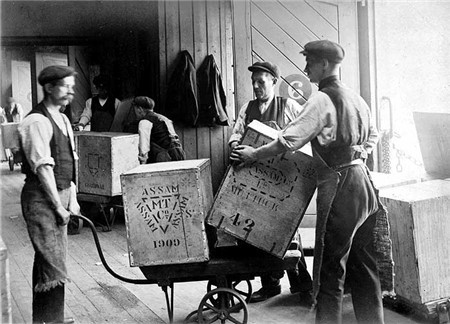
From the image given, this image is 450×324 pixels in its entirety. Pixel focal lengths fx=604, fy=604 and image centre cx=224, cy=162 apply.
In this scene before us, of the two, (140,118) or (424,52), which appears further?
(140,118)

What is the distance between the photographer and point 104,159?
6523mm

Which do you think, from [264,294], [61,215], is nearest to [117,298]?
[264,294]

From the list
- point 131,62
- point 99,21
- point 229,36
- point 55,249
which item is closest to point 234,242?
point 55,249

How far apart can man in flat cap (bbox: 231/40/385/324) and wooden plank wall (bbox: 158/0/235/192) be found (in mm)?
3573

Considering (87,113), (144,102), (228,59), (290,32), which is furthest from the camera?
(87,113)

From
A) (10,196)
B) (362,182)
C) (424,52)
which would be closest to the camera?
(362,182)

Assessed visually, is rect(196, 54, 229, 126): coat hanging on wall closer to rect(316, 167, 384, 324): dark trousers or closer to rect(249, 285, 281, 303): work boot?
rect(249, 285, 281, 303): work boot

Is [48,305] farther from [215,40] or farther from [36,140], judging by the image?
[215,40]

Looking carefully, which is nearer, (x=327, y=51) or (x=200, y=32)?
(x=327, y=51)

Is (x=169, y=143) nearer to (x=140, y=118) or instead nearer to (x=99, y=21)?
(x=140, y=118)

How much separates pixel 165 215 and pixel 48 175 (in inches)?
29.1

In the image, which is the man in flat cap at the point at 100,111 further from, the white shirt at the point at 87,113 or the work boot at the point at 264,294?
the work boot at the point at 264,294

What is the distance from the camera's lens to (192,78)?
6945 millimetres

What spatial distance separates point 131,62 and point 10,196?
3.03 m
